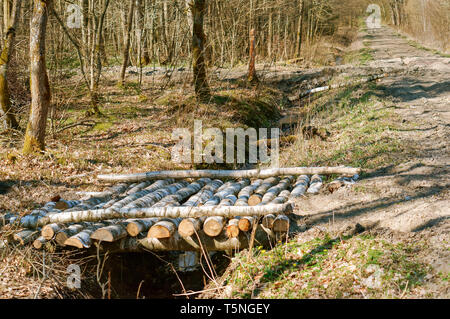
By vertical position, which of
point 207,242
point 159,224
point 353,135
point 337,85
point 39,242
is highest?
point 337,85

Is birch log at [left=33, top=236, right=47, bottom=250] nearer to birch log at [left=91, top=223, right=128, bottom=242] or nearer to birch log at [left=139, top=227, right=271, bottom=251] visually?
birch log at [left=91, top=223, right=128, bottom=242]

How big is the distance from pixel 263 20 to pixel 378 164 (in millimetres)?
20918

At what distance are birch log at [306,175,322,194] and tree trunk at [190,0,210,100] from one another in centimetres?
649

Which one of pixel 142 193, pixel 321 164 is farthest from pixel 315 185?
pixel 142 193

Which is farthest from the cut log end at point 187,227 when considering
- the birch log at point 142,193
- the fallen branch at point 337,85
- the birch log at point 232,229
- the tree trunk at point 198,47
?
the fallen branch at point 337,85

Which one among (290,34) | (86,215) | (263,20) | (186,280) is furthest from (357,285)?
(290,34)

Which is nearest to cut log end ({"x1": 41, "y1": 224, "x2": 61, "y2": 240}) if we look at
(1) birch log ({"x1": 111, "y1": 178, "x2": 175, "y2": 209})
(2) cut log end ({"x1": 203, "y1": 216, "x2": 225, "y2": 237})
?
(1) birch log ({"x1": 111, "y1": 178, "x2": 175, "y2": 209})

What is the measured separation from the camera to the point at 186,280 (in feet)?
21.3

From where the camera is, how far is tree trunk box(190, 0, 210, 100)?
13.2 m

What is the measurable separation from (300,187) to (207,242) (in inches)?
99.7

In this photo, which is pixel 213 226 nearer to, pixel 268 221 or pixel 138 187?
pixel 268 221

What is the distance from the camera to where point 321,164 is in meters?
9.30

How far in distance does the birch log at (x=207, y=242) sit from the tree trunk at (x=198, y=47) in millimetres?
8001
